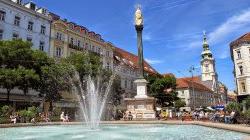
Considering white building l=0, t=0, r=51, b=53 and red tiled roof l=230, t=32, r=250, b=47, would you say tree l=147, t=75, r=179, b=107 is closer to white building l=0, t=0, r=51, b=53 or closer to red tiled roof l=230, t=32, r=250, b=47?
red tiled roof l=230, t=32, r=250, b=47

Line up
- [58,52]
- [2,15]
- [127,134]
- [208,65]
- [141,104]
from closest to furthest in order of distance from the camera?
1. [127,134]
2. [141,104]
3. [2,15]
4. [58,52]
5. [208,65]

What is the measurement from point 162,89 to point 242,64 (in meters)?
18.0

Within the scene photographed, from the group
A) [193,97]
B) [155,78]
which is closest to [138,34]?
[155,78]

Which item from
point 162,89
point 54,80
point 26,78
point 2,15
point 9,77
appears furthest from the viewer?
point 162,89

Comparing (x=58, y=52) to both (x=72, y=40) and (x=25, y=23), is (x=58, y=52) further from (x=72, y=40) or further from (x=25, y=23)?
(x=25, y=23)

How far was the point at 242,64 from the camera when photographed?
5766cm

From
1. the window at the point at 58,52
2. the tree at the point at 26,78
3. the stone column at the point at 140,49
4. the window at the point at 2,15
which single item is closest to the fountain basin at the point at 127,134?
the stone column at the point at 140,49

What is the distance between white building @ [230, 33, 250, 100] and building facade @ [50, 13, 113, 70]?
1075 inches

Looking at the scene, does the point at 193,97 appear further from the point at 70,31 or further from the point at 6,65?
the point at 6,65

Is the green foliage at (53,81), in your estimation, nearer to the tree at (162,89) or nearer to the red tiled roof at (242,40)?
the tree at (162,89)

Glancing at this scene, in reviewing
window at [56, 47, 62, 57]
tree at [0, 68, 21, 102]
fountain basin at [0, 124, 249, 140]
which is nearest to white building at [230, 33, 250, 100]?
window at [56, 47, 62, 57]

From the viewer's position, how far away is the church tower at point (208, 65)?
424 ft

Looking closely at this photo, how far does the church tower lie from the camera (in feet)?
424

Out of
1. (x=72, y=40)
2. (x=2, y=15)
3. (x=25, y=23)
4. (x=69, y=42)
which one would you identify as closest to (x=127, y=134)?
(x=2, y=15)
